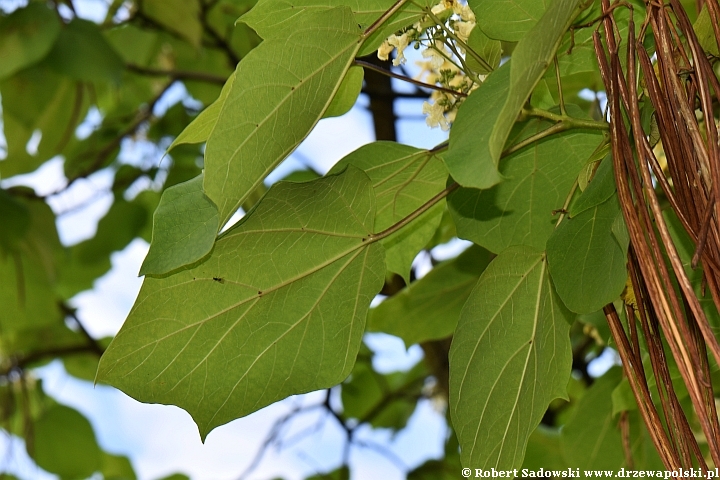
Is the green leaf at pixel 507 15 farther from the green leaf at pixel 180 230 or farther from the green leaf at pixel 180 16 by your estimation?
the green leaf at pixel 180 16

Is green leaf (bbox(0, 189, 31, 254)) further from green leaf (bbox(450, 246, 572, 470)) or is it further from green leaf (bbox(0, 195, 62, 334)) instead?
green leaf (bbox(450, 246, 572, 470))

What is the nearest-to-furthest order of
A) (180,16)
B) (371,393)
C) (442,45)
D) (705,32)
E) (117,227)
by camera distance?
(705,32) → (442,45) → (180,16) → (117,227) → (371,393)

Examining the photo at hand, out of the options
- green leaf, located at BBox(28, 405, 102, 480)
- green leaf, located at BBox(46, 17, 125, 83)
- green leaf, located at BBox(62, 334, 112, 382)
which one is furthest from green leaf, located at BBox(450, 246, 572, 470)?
green leaf, located at BBox(62, 334, 112, 382)

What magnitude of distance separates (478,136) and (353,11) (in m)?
0.15

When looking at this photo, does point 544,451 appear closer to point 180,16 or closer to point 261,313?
point 261,313

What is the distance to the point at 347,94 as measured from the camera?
49cm

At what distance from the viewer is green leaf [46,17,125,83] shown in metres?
0.98

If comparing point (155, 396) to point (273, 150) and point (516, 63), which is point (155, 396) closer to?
point (273, 150)

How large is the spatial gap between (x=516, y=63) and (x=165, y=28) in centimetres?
93

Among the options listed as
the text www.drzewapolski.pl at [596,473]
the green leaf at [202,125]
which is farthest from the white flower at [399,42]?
the text www.drzewapolski.pl at [596,473]

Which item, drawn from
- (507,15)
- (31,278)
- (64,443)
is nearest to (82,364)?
(64,443)

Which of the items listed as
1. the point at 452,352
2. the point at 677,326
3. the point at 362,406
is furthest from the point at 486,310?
the point at 362,406

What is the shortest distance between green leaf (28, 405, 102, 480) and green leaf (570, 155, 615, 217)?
1.07m

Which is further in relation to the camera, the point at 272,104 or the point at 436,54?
the point at 436,54
